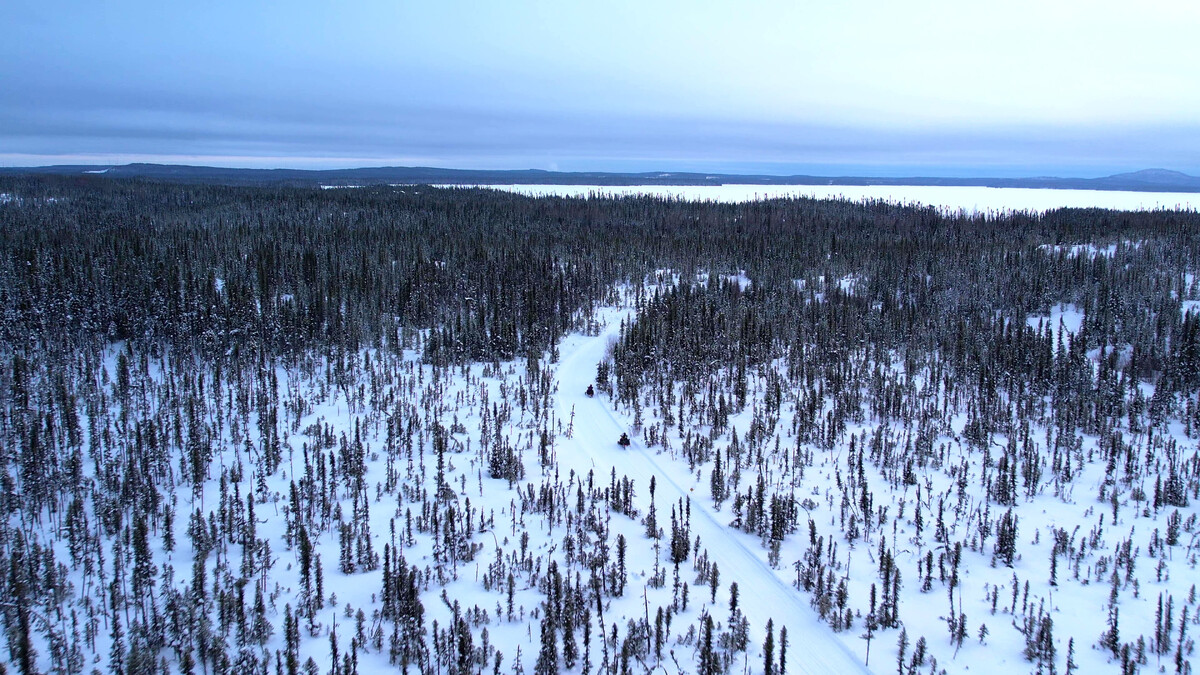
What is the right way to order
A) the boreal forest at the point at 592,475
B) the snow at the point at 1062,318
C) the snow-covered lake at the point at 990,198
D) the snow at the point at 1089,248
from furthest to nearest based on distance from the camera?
the snow-covered lake at the point at 990,198 → the snow at the point at 1089,248 → the snow at the point at 1062,318 → the boreal forest at the point at 592,475

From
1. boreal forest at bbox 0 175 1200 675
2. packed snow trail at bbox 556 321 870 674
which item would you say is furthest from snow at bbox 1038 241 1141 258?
packed snow trail at bbox 556 321 870 674

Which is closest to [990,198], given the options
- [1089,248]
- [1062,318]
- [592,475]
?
[1089,248]

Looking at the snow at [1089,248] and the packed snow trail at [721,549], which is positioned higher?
the snow at [1089,248]

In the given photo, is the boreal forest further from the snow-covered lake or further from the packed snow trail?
the snow-covered lake

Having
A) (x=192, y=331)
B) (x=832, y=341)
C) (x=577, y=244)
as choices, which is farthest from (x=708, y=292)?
(x=192, y=331)

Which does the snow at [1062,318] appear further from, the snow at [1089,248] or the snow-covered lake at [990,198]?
the snow-covered lake at [990,198]

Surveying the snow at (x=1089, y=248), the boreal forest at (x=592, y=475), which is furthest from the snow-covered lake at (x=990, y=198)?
the boreal forest at (x=592, y=475)

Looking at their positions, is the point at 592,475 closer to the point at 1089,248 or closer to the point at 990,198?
the point at 1089,248
